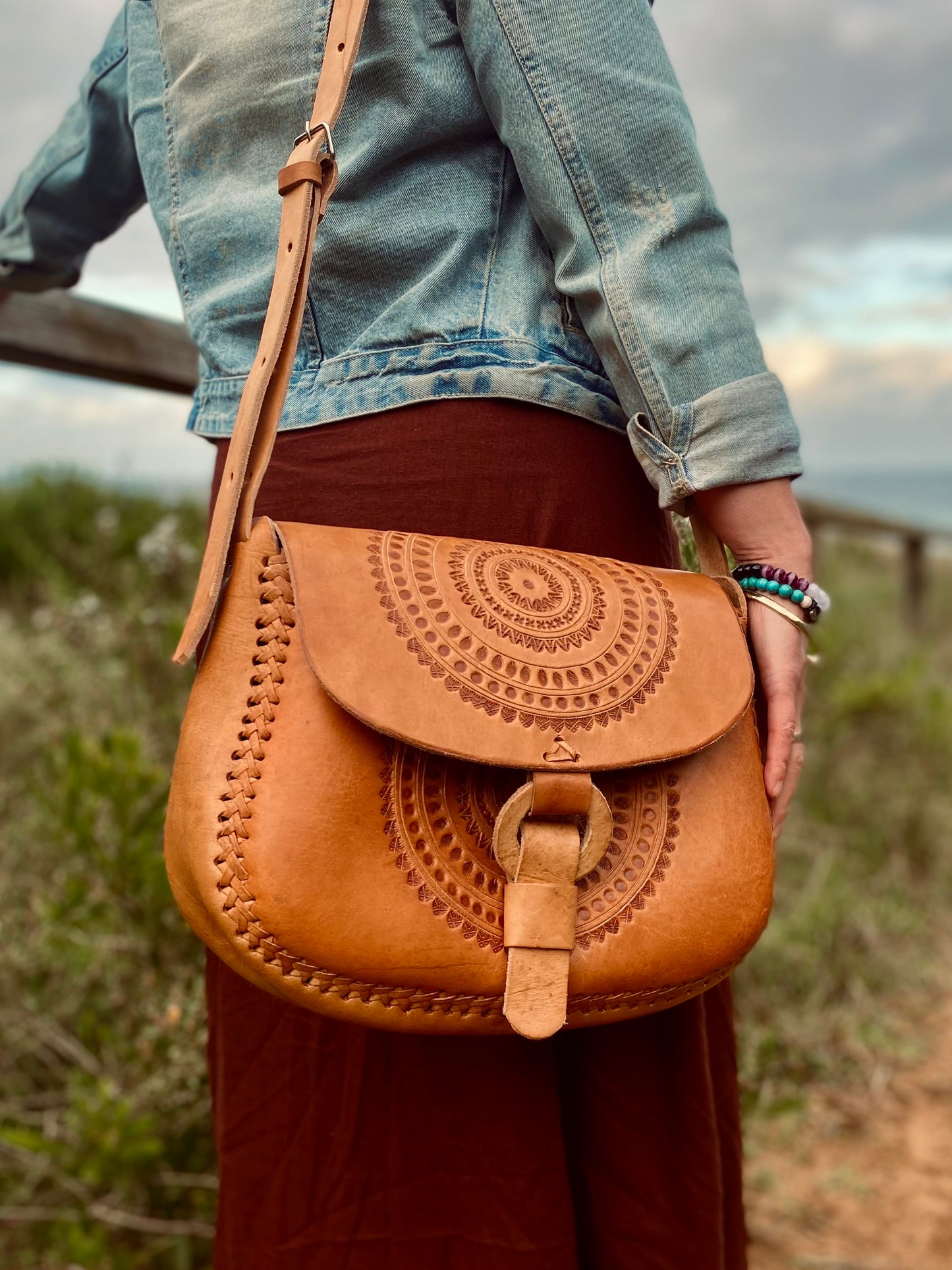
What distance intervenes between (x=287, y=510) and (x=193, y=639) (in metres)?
0.18

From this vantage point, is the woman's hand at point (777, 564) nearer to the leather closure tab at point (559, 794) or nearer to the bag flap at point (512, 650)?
the bag flap at point (512, 650)

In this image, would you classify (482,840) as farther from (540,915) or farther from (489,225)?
(489,225)

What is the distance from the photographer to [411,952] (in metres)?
0.72

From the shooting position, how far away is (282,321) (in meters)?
0.77

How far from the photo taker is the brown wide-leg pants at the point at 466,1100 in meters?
0.87

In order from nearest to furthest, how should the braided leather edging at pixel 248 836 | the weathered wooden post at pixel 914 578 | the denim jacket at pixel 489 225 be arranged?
the braided leather edging at pixel 248 836 < the denim jacket at pixel 489 225 < the weathered wooden post at pixel 914 578

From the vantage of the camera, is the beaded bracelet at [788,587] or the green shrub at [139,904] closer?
the beaded bracelet at [788,587]

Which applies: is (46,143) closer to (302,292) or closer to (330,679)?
(302,292)

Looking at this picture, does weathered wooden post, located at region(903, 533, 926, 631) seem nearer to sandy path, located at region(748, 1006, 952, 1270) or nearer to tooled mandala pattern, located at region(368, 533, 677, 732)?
sandy path, located at region(748, 1006, 952, 1270)

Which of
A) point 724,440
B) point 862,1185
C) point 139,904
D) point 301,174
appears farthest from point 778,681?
point 862,1185

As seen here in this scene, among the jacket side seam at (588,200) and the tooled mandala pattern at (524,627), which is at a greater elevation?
the jacket side seam at (588,200)

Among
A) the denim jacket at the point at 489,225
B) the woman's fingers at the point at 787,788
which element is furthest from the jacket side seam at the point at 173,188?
the woman's fingers at the point at 787,788

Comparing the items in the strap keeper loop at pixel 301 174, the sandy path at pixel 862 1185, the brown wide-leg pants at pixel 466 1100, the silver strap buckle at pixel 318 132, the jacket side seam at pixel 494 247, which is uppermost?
the silver strap buckle at pixel 318 132

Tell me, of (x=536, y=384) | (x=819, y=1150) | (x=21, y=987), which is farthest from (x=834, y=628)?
(x=536, y=384)
